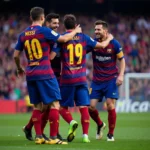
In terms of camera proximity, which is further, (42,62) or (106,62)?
(106,62)

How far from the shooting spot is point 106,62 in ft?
43.7

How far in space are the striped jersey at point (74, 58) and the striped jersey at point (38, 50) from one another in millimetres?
537

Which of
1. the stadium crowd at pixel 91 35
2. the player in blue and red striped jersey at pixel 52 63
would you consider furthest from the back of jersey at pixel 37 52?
the stadium crowd at pixel 91 35

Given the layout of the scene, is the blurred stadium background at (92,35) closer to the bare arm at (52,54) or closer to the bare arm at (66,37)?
the bare arm at (52,54)

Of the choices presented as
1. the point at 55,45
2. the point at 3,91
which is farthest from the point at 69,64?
the point at 3,91

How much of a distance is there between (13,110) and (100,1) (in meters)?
9.42

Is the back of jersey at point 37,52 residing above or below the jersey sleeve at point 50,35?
below

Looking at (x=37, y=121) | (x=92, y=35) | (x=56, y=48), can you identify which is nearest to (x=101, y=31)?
(x=56, y=48)

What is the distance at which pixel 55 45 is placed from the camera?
1200 cm

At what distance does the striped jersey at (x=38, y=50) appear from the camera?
11.5m

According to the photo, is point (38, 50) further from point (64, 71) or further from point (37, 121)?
point (37, 121)

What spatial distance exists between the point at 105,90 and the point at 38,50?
232cm

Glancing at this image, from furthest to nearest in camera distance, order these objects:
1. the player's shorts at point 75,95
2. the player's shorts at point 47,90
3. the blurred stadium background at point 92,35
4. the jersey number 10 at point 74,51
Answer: the blurred stadium background at point 92,35 < the player's shorts at point 75,95 < the jersey number 10 at point 74,51 < the player's shorts at point 47,90

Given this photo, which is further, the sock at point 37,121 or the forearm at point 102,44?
the forearm at point 102,44
